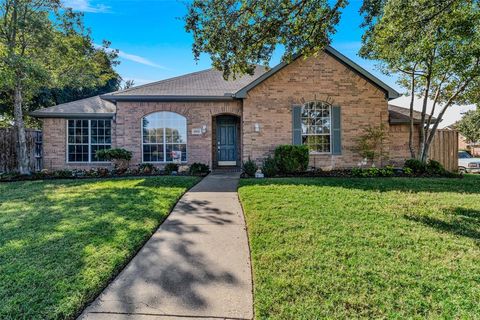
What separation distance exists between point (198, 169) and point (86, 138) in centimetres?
621

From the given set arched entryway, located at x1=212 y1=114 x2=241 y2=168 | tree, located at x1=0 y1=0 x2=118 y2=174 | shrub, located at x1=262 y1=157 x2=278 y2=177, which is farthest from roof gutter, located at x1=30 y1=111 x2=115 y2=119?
shrub, located at x1=262 y1=157 x2=278 y2=177

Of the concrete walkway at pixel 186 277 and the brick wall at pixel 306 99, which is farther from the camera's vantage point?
the brick wall at pixel 306 99

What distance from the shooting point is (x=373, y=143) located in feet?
41.5

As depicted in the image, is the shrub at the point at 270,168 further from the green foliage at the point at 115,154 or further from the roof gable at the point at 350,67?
the green foliage at the point at 115,154

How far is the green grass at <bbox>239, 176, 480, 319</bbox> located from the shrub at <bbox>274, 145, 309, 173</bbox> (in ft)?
11.5

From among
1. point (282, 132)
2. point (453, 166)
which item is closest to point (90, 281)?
point (282, 132)

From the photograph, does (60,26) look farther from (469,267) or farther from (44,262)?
(469,267)

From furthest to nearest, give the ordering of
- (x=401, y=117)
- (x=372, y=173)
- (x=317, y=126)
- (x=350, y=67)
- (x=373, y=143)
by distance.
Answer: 1. (x=401, y=117)
2. (x=317, y=126)
3. (x=373, y=143)
4. (x=350, y=67)
5. (x=372, y=173)

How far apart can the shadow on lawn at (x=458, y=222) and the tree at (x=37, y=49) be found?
44.3ft

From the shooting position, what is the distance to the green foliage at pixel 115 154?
39.9 ft

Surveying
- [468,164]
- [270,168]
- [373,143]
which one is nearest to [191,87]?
[270,168]

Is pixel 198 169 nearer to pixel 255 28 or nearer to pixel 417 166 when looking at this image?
pixel 255 28

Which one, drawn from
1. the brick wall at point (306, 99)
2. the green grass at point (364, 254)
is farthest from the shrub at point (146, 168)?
the green grass at point (364, 254)

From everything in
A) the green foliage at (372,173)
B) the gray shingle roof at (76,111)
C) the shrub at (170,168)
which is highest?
the gray shingle roof at (76,111)
